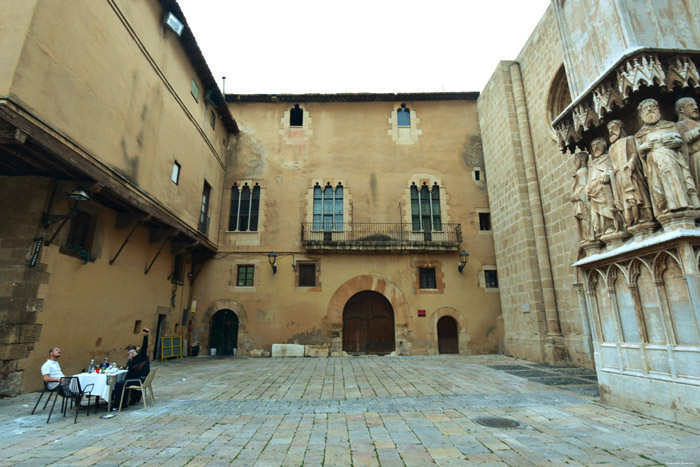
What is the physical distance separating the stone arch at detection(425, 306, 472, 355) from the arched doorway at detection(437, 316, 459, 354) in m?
0.22

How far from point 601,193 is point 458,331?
1031 centimetres

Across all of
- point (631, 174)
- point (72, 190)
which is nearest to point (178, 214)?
point (72, 190)

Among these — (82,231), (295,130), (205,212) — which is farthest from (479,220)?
(82,231)

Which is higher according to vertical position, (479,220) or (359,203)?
(359,203)

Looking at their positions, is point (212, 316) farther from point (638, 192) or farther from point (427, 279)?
point (638, 192)

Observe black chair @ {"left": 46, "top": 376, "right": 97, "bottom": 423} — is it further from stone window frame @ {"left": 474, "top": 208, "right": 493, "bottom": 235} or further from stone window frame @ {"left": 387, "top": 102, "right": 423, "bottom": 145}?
stone window frame @ {"left": 387, "top": 102, "right": 423, "bottom": 145}

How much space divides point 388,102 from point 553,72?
7.83m

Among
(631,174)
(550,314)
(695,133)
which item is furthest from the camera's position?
(550,314)

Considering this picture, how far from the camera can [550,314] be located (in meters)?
11.4

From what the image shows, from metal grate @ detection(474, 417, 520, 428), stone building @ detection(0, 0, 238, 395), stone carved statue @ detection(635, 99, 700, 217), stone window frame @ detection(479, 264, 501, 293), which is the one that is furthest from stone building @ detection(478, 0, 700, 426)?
stone building @ detection(0, 0, 238, 395)

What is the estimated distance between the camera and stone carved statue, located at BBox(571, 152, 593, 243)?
19.8 feet

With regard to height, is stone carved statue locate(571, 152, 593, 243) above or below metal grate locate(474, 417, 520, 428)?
above

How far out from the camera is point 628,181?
5.05 meters

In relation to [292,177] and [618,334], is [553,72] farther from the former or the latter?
[292,177]
